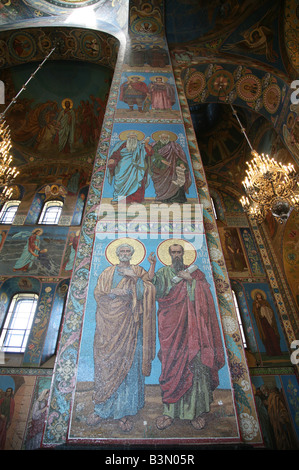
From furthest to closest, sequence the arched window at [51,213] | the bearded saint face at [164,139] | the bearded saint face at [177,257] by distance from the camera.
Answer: the arched window at [51,213] → the bearded saint face at [164,139] → the bearded saint face at [177,257]

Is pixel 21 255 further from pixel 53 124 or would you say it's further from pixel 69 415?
pixel 69 415

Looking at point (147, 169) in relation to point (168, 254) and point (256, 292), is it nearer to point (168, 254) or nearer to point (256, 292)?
point (168, 254)

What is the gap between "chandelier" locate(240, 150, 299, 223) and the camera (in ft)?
19.1

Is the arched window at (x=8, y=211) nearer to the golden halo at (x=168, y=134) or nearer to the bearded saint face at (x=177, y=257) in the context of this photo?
the golden halo at (x=168, y=134)

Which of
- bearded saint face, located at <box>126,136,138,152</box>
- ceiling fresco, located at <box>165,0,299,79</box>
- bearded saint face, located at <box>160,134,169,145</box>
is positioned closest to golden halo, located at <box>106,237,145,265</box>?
bearded saint face, located at <box>126,136,138,152</box>

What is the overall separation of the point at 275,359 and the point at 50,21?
12.1m

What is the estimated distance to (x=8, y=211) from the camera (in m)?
10.3

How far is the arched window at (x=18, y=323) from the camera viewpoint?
23.2 ft

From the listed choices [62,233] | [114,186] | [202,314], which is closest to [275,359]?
[202,314]

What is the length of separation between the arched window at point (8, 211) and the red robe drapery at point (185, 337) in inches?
308

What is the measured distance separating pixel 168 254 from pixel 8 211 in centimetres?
795

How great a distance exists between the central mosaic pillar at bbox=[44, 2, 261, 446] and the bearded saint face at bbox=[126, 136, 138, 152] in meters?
0.02

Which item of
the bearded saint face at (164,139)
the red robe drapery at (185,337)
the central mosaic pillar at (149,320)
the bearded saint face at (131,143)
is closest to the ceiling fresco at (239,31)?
the bearded saint face at (164,139)

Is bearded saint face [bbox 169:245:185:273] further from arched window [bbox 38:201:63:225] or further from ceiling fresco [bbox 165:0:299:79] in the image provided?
arched window [bbox 38:201:63:225]
